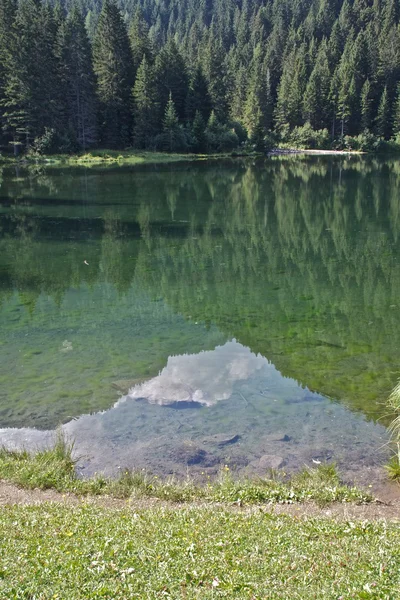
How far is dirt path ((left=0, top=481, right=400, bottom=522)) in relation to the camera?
25.4 ft

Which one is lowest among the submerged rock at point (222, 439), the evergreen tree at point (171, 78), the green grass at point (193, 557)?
the submerged rock at point (222, 439)

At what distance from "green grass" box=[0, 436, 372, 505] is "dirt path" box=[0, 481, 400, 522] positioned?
0.17m

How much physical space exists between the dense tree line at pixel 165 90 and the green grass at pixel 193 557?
8324 cm

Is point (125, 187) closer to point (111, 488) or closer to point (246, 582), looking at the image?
point (111, 488)

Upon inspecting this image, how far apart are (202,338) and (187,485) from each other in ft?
26.1

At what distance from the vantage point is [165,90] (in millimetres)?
104062

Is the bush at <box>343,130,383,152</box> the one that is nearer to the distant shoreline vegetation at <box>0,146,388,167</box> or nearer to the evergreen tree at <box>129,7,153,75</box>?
the distant shoreline vegetation at <box>0,146,388,167</box>

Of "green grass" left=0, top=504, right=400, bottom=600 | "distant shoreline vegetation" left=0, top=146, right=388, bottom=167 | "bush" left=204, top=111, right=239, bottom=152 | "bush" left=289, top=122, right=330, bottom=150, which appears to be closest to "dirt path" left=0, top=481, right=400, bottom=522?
"green grass" left=0, top=504, right=400, bottom=600

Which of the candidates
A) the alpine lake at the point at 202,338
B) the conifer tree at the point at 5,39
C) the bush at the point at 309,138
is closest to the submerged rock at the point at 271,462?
the alpine lake at the point at 202,338

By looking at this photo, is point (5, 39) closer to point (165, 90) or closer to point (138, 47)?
point (138, 47)

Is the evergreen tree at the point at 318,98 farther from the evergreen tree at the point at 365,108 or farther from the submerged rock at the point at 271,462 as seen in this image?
Answer: the submerged rock at the point at 271,462

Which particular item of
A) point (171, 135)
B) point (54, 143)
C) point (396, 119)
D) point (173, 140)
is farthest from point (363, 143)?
point (54, 143)

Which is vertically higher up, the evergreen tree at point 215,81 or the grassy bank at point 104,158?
the evergreen tree at point 215,81

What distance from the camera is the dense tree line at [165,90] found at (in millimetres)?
84938
